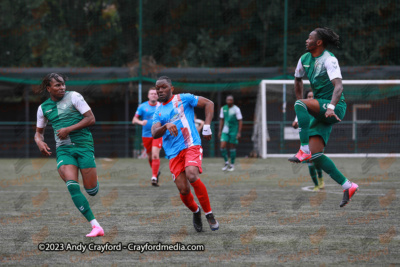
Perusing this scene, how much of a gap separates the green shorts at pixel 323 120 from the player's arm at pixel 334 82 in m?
0.27

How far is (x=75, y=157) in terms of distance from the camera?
6.80m

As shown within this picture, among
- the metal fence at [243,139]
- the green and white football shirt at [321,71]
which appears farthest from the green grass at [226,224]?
the metal fence at [243,139]

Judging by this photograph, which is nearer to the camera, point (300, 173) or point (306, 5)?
point (300, 173)

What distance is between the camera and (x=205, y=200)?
6.95 meters

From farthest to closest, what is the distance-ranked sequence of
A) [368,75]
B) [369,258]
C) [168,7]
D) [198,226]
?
[168,7]
[368,75]
[198,226]
[369,258]

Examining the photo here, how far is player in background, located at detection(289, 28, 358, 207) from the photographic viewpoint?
732cm

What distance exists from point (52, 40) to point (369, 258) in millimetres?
27663

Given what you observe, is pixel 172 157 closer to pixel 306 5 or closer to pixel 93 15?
pixel 306 5

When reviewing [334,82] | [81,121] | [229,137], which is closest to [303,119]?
[334,82]

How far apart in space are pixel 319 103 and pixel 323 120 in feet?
0.86

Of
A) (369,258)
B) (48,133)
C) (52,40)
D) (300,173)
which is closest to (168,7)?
(52,40)

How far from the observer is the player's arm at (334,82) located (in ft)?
23.0

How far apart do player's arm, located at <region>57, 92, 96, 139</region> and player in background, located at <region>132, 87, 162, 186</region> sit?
19.9ft

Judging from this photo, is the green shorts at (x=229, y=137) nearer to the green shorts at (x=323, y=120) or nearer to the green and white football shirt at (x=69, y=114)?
the green shorts at (x=323, y=120)
